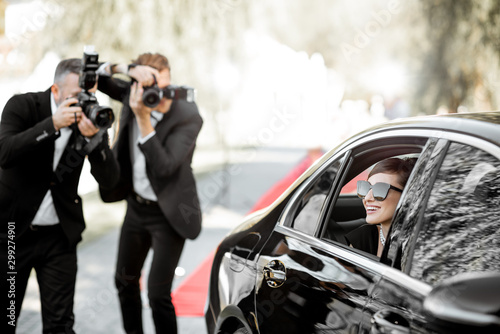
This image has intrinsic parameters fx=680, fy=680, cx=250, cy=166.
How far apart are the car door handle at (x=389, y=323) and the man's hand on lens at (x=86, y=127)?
212 centimetres

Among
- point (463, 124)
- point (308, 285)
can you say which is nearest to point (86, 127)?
point (308, 285)

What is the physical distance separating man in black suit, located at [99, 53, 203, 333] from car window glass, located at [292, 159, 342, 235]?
155cm

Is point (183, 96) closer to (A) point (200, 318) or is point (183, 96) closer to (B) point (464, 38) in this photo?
(A) point (200, 318)

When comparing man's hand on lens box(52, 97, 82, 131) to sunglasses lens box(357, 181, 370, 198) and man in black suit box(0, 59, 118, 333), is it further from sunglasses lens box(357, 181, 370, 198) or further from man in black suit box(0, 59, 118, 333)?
sunglasses lens box(357, 181, 370, 198)

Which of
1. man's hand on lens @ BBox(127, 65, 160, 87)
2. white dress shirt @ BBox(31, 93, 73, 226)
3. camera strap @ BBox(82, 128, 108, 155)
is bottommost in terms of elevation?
white dress shirt @ BBox(31, 93, 73, 226)

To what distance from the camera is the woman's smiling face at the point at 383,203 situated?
2613 millimetres

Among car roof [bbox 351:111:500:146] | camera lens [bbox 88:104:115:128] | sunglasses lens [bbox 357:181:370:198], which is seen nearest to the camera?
Answer: car roof [bbox 351:111:500:146]

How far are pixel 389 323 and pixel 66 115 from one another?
2.30 meters

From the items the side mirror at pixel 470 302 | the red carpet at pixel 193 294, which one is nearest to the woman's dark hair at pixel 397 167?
the side mirror at pixel 470 302

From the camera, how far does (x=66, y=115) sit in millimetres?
3682

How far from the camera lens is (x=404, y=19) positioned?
40.0 ft

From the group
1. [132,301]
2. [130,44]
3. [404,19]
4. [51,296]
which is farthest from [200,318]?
[404,19]

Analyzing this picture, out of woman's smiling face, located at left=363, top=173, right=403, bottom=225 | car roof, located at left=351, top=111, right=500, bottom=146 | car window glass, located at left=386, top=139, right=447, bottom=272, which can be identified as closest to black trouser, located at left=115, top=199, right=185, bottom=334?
woman's smiling face, located at left=363, top=173, right=403, bottom=225

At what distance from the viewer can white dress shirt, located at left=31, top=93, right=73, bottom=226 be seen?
3842 mm
